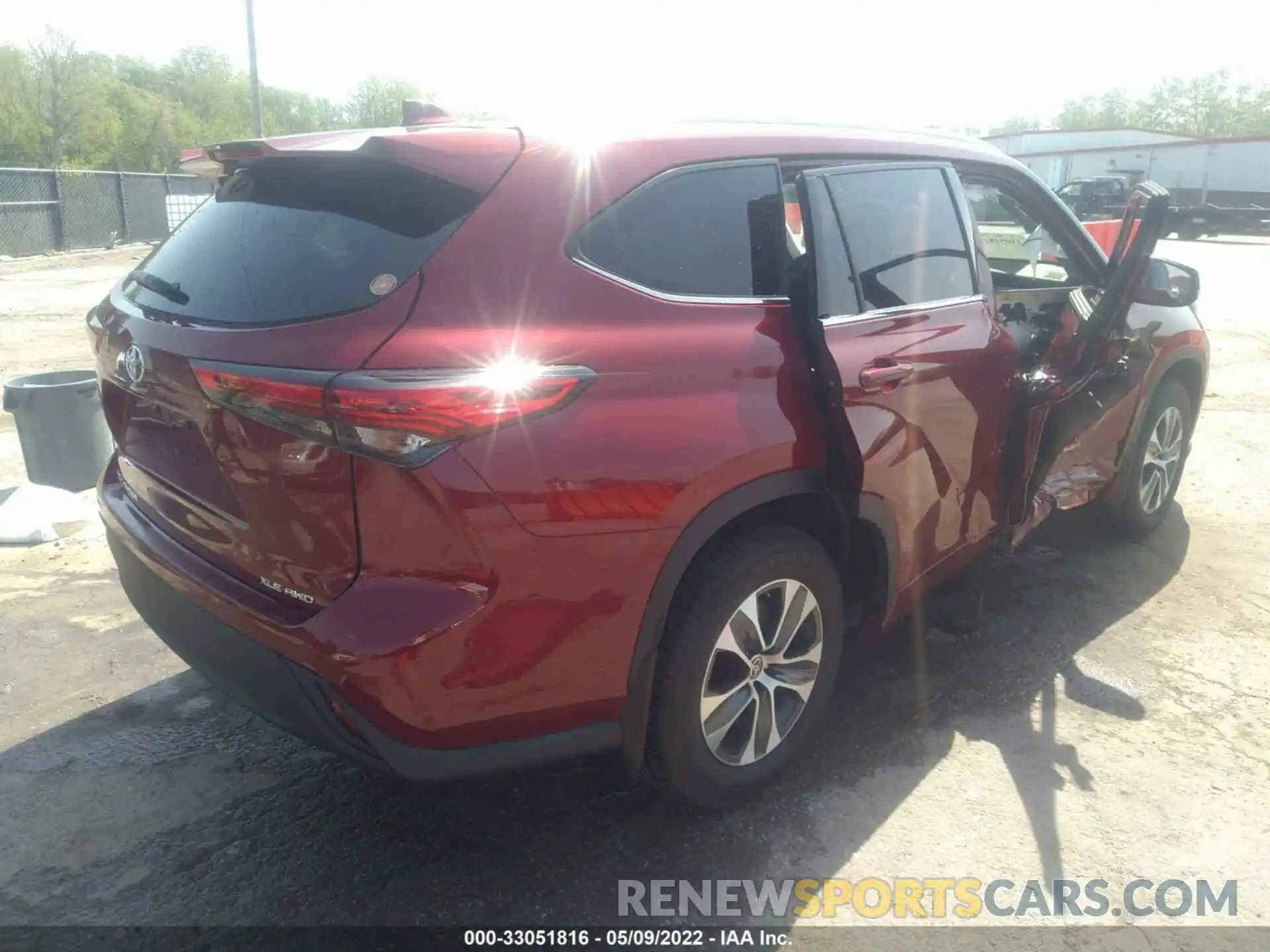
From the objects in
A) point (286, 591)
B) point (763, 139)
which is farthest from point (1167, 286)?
point (286, 591)

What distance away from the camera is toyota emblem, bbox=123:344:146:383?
7.71 feet

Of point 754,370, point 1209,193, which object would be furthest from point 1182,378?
point 1209,193

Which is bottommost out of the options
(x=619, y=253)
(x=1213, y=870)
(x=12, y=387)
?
(x=1213, y=870)

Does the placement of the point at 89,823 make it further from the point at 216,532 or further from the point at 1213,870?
the point at 1213,870

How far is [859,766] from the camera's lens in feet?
9.82

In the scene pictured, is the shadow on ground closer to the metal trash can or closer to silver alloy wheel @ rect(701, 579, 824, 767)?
silver alloy wheel @ rect(701, 579, 824, 767)

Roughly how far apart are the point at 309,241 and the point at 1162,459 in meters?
4.15

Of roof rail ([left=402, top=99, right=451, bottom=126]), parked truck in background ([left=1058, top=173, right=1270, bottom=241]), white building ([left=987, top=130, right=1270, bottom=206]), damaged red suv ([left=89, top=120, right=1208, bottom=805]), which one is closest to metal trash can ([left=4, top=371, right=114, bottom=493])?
damaged red suv ([left=89, top=120, right=1208, bottom=805])

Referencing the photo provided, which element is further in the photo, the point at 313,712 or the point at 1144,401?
the point at 1144,401

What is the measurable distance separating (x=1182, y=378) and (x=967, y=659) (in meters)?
2.10

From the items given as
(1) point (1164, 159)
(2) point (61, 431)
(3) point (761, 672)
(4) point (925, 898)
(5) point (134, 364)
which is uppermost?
(1) point (1164, 159)

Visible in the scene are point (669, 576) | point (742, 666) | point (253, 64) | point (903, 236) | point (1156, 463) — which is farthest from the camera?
point (253, 64)

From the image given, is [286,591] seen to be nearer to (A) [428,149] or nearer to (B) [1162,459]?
(A) [428,149]

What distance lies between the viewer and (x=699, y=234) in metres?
2.47
